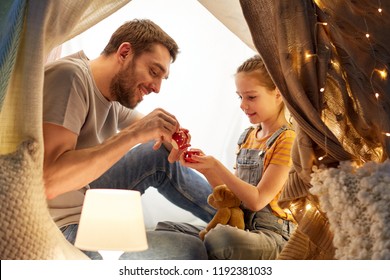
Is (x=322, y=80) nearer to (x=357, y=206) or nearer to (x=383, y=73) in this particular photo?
(x=383, y=73)

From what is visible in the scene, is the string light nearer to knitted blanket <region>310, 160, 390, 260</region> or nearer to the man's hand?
knitted blanket <region>310, 160, 390, 260</region>

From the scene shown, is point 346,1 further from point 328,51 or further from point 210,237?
point 210,237

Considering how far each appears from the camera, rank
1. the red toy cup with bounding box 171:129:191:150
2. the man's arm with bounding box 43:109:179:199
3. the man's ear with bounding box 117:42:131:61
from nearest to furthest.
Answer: the man's arm with bounding box 43:109:179:199, the red toy cup with bounding box 171:129:191:150, the man's ear with bounding box 117:42:131:61

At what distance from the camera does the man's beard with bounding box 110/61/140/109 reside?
205 centimetres

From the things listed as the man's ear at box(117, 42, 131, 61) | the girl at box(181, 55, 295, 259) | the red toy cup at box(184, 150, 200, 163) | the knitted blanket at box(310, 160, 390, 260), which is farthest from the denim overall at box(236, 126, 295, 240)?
the man's ear at box(117, 42, 131, 61)

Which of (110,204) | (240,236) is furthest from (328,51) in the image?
(110,204)

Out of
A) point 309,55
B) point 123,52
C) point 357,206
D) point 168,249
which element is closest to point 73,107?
point 123,52

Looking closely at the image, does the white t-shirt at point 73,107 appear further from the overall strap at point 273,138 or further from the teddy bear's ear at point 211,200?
the overall strap at point 273,138

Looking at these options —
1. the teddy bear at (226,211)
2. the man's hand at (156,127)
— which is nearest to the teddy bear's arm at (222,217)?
the teddy bear at (226,211)

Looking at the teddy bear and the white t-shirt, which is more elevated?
the white t-shirt

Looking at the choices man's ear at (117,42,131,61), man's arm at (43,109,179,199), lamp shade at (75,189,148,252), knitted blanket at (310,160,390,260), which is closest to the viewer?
knitted blanket at (310,160,390,260)

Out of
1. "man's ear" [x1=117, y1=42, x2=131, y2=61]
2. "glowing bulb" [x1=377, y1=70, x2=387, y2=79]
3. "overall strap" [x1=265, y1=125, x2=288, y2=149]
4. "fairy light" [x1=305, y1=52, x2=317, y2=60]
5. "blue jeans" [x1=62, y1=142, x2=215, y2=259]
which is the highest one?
"man's ear" [x1=117, y1=42, x2=131, y2=61]

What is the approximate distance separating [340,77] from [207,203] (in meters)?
0.81

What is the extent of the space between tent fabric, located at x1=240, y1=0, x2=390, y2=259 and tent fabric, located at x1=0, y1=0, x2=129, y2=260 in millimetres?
591
